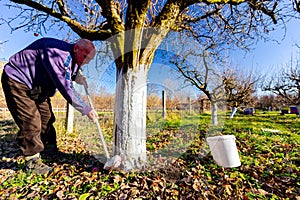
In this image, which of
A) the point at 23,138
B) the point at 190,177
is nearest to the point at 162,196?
the point at 190,177

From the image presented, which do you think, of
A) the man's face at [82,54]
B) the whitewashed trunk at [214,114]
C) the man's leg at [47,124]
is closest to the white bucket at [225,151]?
the man's face at [82,54]

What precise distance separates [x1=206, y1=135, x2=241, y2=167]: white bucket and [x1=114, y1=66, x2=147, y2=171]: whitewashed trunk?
39.6 inches

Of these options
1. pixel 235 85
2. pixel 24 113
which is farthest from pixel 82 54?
pixel 235 85

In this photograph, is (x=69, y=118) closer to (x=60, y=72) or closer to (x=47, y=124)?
(x=47, y=124)

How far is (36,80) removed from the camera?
1977 millimetres

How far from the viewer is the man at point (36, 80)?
1.83 metres

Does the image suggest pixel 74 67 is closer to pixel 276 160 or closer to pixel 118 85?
pixel 118 85

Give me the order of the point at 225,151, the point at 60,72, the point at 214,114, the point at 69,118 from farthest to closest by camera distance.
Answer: the point at 214,114 → the point at 69,118 → the point at 225,151 → the point at 60,72

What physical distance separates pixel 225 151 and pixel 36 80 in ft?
8.41

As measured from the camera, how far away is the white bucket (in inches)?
82.2

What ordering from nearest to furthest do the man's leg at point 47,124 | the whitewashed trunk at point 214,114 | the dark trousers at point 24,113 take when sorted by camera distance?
the dark trousers at point 24,113, the man's leg at point 47,124, the whitewashed trunk at point 214,114

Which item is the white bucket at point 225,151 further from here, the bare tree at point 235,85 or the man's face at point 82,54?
the bare tree at point 235,85

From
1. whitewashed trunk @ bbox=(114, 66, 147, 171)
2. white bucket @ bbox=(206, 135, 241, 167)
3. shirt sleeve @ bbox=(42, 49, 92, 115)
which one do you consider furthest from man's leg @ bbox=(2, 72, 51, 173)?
white bucket @ bbox=(206, 135, 241, 167)

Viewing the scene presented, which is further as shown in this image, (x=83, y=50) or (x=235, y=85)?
(x=235, y=85)
